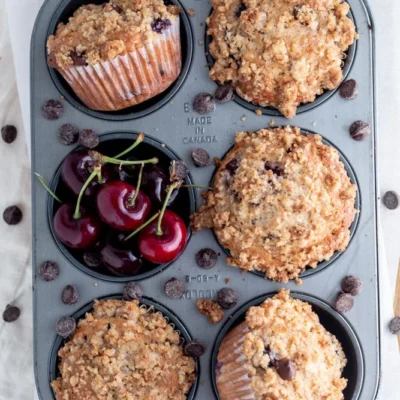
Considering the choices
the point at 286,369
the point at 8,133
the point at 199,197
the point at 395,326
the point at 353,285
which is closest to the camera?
the point at 286,369

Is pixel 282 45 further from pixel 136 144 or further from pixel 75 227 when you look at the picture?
pixel 75 227

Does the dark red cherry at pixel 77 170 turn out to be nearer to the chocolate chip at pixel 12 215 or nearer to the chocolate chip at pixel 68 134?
the chocolate chip at pixel 68 134

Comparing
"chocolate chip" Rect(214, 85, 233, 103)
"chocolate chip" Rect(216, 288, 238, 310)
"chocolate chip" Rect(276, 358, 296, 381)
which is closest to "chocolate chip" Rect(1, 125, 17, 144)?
"chocolate chip" Rect(214, 85, 233, 103)

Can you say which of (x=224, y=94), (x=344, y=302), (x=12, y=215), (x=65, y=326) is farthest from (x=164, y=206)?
(x=12, y=215)

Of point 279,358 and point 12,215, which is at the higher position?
point 12,215

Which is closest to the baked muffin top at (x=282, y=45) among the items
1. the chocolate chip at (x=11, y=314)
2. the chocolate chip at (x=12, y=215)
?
the chocolate chip at (x=12, y=215)

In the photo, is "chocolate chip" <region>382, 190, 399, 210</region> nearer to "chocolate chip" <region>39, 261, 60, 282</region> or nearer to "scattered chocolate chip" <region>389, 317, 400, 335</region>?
"scattered chocolate chip" <region>389, 317, 400, 335</region>
